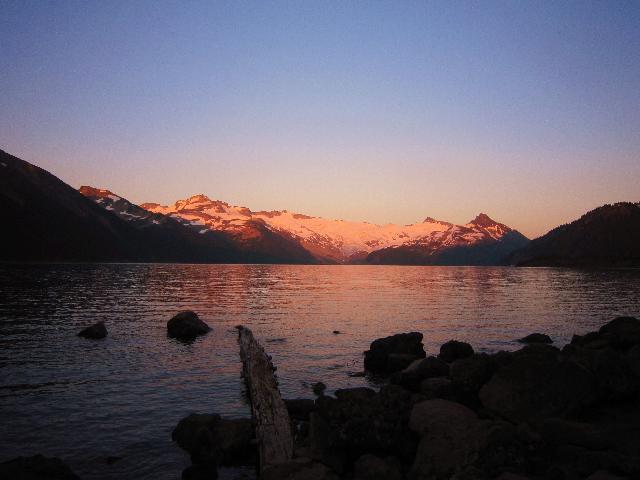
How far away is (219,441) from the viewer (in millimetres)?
14492

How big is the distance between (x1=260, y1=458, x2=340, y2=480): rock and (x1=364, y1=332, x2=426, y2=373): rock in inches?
539

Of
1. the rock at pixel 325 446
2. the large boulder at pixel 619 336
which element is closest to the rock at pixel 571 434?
the rock at pixel 325 446

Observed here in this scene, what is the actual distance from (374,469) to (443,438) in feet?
6.85

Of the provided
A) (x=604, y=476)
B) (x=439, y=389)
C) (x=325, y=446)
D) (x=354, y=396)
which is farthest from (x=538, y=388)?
(x=325, y=446)

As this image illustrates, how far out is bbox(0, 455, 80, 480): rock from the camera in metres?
10.5

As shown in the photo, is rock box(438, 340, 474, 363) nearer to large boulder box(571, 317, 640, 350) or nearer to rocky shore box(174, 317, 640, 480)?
large boulder box(571, 317, 640, 350)

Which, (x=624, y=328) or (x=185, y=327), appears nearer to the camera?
(x=624, y=328)

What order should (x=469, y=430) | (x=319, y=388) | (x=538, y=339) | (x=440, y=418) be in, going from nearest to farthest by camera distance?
1. (x=469, y=430)
2. (x=440, y=418)
3. (x=319, y=388)
4. (x=538, y=339)

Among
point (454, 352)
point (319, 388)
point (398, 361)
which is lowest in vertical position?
point (319, 388)

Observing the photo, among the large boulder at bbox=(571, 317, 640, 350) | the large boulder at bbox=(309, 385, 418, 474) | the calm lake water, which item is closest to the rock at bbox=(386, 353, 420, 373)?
the calm lake water

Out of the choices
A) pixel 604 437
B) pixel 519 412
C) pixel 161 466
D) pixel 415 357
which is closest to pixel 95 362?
pixel 161 466

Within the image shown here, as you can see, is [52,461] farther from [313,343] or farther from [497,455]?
[313,343]

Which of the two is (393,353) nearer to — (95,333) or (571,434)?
(571,434)

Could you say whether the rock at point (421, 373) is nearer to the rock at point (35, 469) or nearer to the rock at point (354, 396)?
the rock at point (354, 396)
